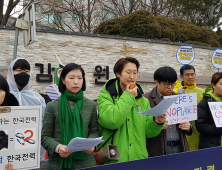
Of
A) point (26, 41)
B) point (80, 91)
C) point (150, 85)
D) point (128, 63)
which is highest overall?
point (26, 41)

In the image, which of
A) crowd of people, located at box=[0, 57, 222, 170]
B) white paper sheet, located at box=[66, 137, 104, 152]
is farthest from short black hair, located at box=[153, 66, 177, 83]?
white paper sheet, located at box=[66, 137, 104, 152]

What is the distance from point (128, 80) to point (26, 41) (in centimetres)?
321

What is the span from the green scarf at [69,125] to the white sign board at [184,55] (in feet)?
11.4

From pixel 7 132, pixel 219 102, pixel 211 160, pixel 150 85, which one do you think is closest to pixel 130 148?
pixel 211 160

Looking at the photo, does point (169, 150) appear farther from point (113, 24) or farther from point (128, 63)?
point (113, 24)

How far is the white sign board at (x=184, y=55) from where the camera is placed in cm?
529

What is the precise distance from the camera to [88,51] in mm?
9898

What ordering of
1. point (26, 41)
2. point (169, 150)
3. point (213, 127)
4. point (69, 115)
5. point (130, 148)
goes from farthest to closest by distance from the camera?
point (26, 41)
point (213, 127)
point (169, 150)
point (130, 148)
point (69, 115)

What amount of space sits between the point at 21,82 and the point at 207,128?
212cm

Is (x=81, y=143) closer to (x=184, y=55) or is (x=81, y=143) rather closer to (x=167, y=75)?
(x=167, y=75)

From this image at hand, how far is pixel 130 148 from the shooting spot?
7.97 ft

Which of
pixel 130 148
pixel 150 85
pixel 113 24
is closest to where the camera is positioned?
pixel 130 148

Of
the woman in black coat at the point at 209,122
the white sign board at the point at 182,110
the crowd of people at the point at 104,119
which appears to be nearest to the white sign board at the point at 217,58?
the woman in black coat at the point at 209,122

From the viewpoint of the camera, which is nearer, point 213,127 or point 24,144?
point 24,144
